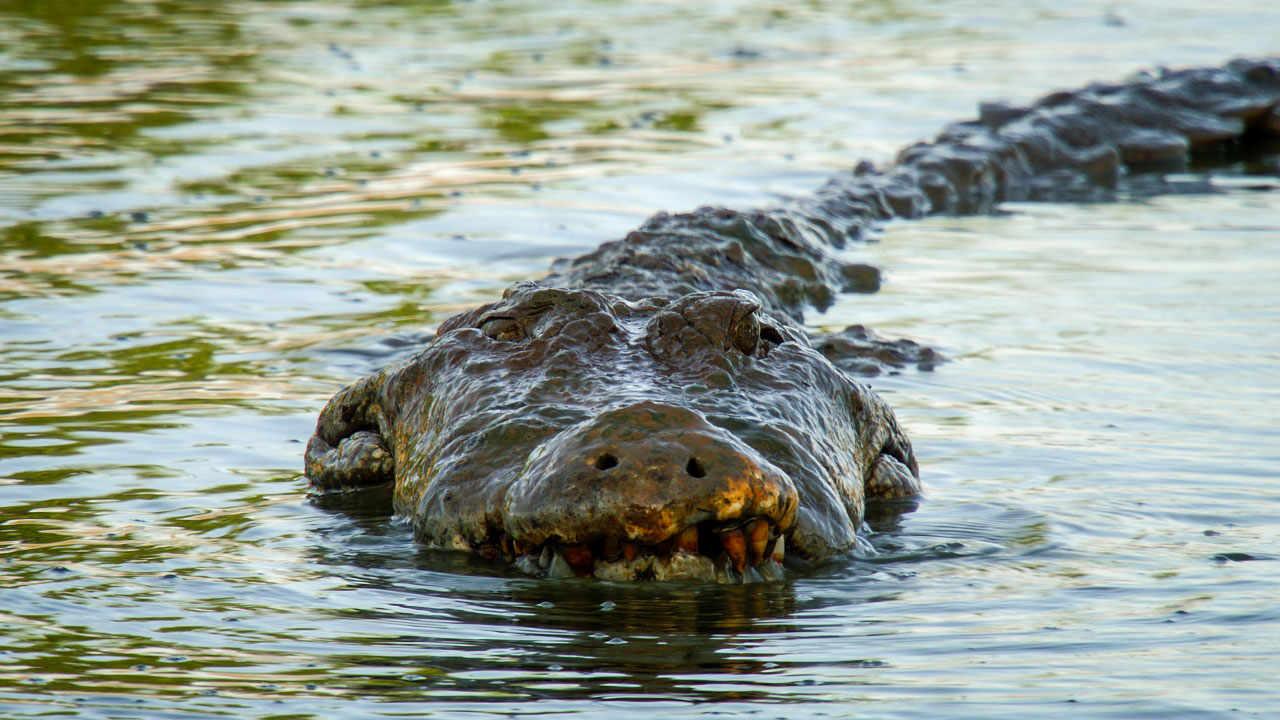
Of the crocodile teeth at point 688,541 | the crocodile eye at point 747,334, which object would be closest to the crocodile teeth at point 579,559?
the crocodile teeth at point 688,541

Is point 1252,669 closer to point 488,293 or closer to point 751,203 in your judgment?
point 488,293

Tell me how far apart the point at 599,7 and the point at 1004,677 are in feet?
55.6

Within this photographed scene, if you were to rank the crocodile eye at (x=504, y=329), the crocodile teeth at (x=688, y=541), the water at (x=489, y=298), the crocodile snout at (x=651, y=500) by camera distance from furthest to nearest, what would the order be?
1. the crocodile eye at (x=504, y=329)
2. the crocodile teeth at (x=688, y=541)
3. the crocodile snout at (x=651, y=500)
4. the water at (x=489, y=298)

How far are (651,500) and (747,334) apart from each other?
0.95 m

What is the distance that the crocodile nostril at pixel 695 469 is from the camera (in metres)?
3.26

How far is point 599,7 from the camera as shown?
19125 mm

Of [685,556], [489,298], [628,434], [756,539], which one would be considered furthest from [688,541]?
[489,298]

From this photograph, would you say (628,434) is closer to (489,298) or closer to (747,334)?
(747,334)

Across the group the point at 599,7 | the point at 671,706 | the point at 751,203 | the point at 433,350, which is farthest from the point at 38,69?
the point at 671,706

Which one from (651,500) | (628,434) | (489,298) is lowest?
(489,298)

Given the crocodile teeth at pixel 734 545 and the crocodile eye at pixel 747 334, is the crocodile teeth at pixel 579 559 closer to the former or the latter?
the crocodile teeth at pixel 734 545

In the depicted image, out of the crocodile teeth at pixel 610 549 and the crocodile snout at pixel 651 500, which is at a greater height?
the crocodile snout at pixel 651 500

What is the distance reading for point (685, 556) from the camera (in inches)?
135

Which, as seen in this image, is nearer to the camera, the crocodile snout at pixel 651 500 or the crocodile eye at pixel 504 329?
the crocodile snout at pixel 651 500
